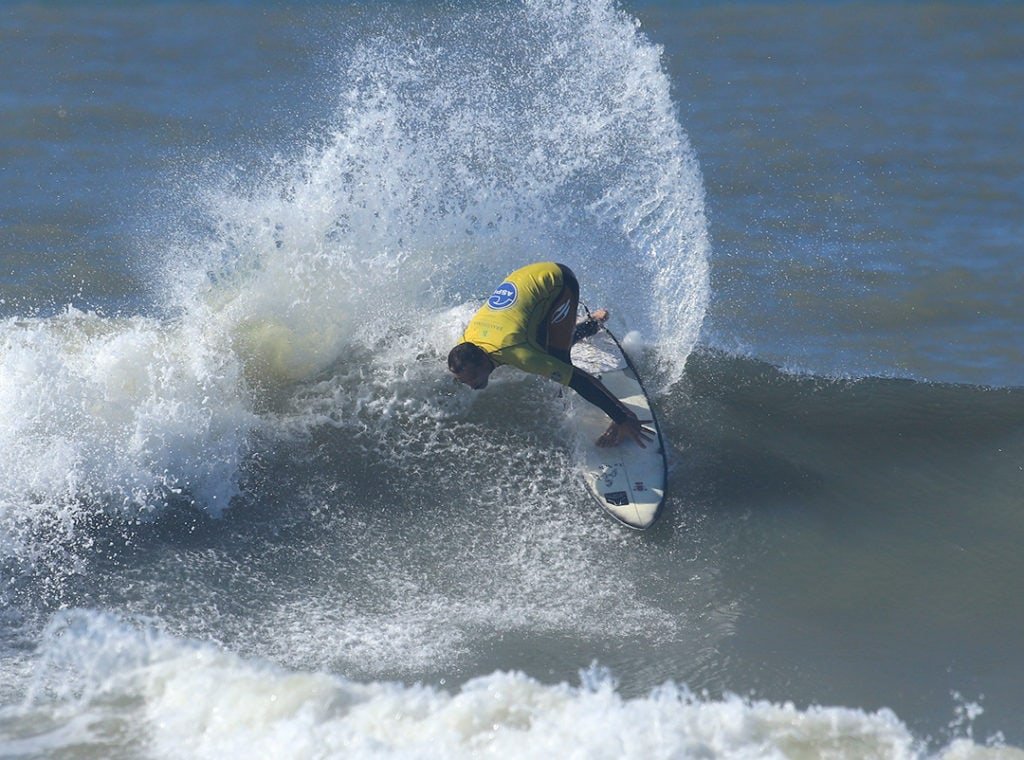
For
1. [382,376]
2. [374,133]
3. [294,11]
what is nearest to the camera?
[382,376]

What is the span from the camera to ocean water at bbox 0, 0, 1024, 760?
754 centimetres

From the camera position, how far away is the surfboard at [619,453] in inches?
365

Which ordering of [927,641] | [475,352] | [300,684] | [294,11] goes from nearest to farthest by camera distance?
1. [300,684]
2. [927,641]
3. [475,352]
4. [294,11]

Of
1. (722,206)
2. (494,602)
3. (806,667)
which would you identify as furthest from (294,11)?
(806,667)

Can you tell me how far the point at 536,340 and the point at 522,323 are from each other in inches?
10.1

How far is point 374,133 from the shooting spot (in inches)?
474

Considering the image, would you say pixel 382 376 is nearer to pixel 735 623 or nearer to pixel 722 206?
pixel 735 623

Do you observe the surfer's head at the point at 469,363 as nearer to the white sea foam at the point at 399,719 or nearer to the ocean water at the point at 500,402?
the ocean water at the point at 500,402

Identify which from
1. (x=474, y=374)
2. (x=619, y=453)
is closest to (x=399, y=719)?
(x=474, y=374)

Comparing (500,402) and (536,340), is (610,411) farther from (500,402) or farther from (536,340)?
(500,402)

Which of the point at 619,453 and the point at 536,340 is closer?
the point at 536,340

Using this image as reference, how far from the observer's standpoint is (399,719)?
7.25 m

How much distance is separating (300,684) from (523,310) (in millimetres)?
3507

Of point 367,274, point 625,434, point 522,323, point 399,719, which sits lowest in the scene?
point 399,719
